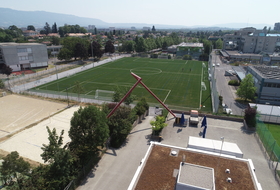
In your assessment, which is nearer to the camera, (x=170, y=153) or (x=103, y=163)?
(x=170, y=153)

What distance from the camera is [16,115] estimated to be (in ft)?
104

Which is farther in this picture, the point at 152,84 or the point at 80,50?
the point at 80,50

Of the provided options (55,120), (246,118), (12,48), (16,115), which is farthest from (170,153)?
(12,48)

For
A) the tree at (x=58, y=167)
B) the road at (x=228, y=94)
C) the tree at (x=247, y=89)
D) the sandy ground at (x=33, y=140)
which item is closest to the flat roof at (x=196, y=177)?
the tree at (x=58, y=167)

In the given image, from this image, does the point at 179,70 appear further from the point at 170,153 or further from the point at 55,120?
the point at 170,153

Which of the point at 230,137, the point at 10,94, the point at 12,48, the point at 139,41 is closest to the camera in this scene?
the point at 230,137

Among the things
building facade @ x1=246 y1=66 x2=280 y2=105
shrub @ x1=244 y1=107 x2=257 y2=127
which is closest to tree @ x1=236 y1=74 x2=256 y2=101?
building facade @ x1=246 y1=66 x2=280 y2=105

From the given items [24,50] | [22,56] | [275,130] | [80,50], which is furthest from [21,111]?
[80,50]

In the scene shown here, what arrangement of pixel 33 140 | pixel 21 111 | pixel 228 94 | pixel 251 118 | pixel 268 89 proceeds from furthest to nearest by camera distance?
pixel 228 94
pixel 268 89
pixel 21 111
pixel 251 118
pixel 33 140

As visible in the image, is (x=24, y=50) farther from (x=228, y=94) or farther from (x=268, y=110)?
(x=268, y=110)

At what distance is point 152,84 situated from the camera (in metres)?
→ 51.6

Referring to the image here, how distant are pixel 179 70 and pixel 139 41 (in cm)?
4392

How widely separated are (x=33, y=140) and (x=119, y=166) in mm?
12661

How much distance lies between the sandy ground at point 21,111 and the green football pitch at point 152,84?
5889 mm
